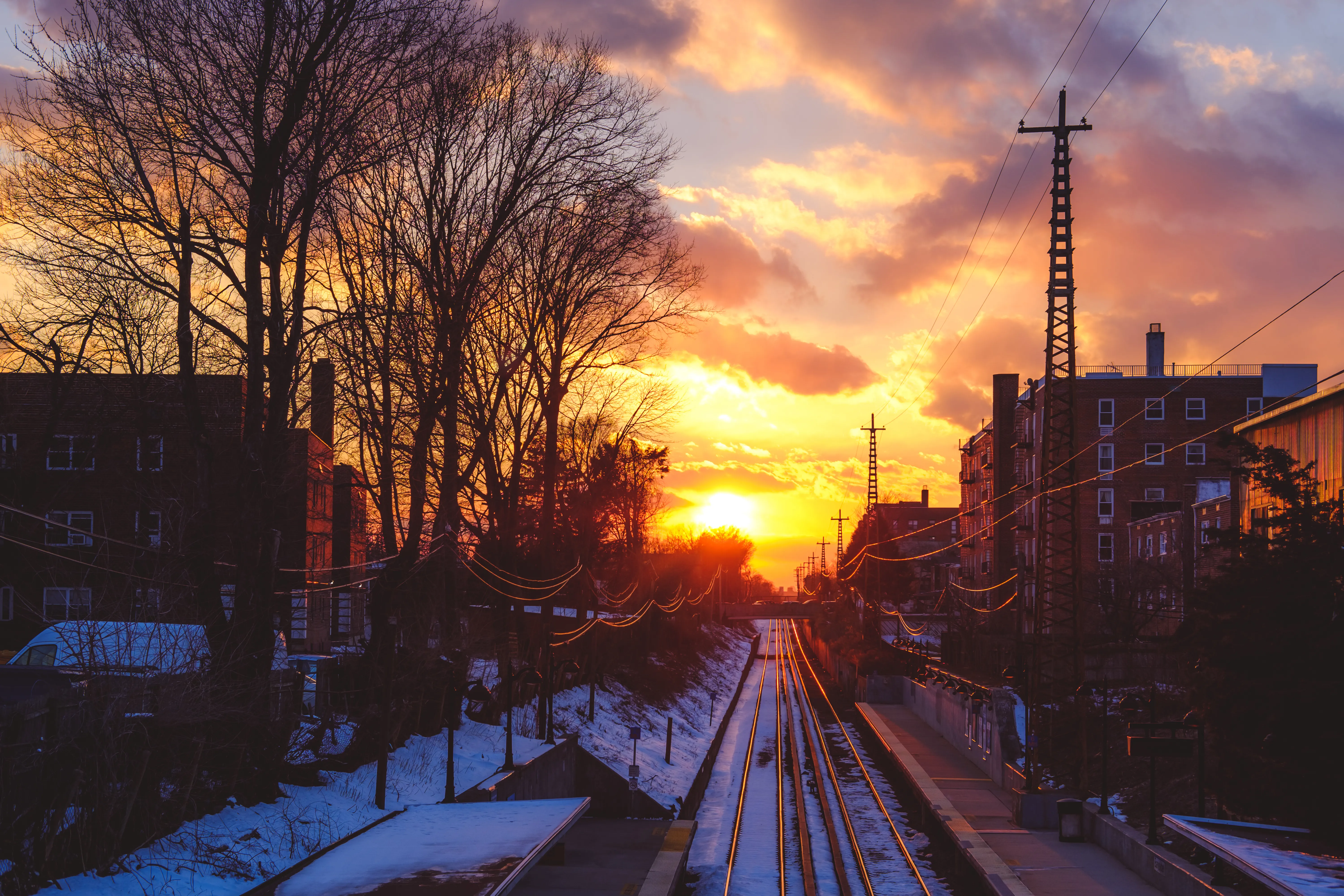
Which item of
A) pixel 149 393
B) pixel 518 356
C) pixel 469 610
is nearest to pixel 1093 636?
pixel 469 610

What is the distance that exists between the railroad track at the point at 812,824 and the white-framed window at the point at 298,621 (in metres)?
16.0

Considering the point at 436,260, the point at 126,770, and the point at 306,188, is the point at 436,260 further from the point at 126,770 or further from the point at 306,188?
the point at 126,770

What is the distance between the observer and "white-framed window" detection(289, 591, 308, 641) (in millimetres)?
36969

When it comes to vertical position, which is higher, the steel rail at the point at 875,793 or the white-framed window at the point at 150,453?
the white-framed window at the point at 150,453

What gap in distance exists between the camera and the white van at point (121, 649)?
1182 cm

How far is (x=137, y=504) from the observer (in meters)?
33.3

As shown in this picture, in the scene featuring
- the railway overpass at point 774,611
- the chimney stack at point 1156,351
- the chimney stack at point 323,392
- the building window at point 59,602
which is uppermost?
the chimney stack at point 1156,351

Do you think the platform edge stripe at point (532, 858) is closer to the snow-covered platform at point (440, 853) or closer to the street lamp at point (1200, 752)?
the snow-covered platform at point (440, 853)

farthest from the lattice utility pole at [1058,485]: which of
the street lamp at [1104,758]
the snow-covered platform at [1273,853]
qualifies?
the snow-covered platform at [1273,853]

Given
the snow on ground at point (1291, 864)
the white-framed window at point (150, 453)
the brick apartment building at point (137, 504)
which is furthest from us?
the white-framed window at point (150, 453)

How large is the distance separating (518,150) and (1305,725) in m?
18.5

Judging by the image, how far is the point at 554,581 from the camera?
1407 inches

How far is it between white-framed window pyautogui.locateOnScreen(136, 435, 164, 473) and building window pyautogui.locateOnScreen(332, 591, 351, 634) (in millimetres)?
9809

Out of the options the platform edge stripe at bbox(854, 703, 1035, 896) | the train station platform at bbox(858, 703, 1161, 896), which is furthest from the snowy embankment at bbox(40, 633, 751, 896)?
the train station platform at bbox(858, 703, 1161, 896)
